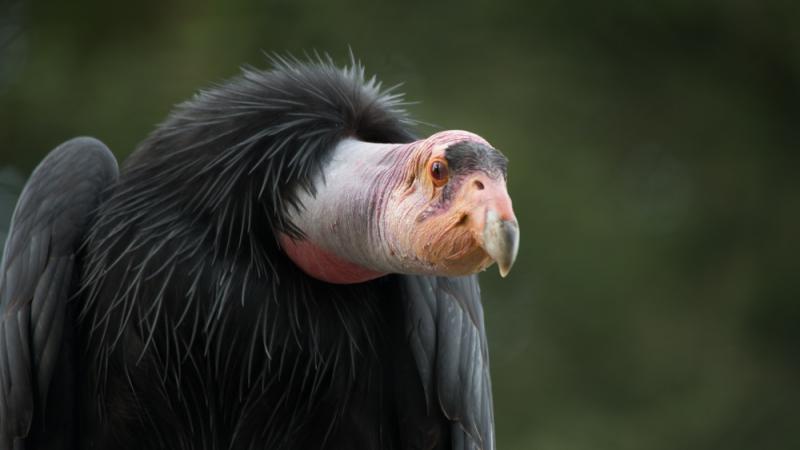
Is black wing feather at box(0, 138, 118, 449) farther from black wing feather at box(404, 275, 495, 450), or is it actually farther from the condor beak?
the condor beak

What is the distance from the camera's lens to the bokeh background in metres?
9.16

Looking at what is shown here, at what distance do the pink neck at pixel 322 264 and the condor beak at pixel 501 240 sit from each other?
0.85 metres

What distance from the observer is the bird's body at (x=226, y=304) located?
13.1 ft

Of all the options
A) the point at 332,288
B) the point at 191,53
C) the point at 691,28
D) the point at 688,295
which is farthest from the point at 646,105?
the point at 332,288

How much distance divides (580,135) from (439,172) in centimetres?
637

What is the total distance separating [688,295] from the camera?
9.66 metres

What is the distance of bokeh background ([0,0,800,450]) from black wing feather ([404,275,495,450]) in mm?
4346

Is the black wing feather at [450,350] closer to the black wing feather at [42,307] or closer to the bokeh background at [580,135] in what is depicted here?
the black wing feather at [42,307]

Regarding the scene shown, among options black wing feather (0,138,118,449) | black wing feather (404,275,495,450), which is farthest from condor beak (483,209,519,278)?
black wing feather (0,138,118,449)

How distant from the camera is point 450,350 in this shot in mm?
4285

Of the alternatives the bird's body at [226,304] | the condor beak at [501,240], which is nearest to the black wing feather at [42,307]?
the bird's body at [226,304]

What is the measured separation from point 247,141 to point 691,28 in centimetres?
685

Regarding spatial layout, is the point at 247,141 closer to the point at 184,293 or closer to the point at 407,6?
the point at 184,293

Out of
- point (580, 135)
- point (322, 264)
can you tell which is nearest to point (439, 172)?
point (322, 264)
